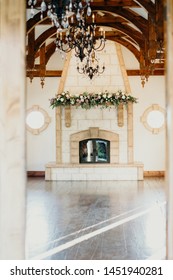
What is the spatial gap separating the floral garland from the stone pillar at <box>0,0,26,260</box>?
33.8ft

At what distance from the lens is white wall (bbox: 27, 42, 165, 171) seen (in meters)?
14.3

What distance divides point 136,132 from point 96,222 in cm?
782

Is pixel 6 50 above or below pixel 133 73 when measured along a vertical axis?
below

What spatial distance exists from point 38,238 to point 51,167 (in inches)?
282

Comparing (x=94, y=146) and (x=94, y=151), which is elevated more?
(x=94, y=146)

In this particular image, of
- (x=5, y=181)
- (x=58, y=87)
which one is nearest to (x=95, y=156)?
(x=58, y=87)

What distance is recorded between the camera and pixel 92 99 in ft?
42.1

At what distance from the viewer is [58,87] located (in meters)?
14.2

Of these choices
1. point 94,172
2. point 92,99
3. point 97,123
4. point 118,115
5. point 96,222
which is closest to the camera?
point 96,222

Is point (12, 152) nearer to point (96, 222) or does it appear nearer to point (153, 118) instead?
point (96, 222)

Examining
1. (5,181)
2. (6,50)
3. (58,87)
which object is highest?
(58,87)

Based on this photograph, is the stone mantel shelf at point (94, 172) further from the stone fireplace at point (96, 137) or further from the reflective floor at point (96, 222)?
the reflective floor at point (96, 222)

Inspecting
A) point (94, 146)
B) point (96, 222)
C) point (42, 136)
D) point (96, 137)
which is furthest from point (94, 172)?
point (96, 222)
